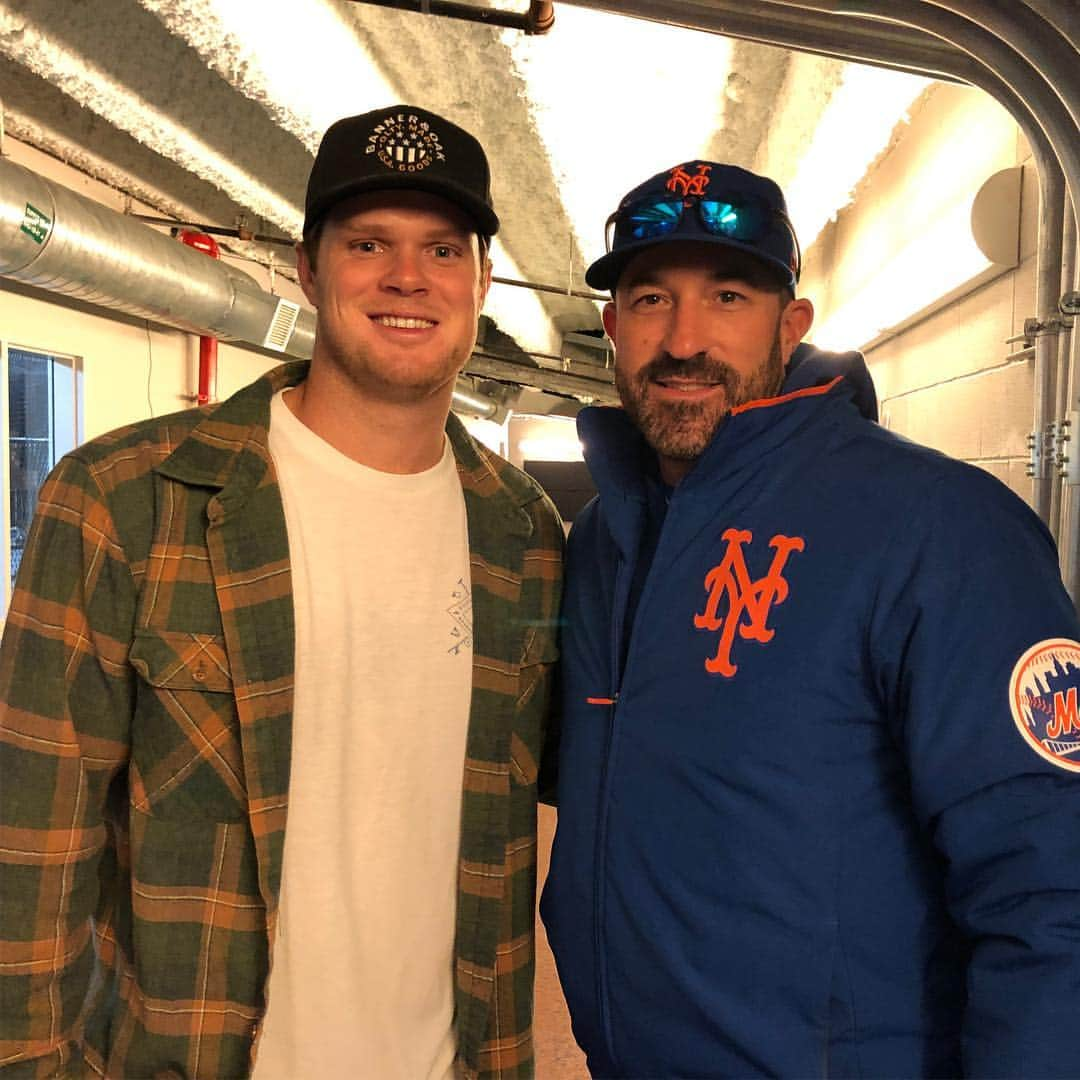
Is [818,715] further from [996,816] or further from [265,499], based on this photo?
[265,499]

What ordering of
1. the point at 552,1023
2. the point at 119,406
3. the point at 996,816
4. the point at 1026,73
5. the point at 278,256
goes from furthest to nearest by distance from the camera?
the point at 278,256
the point at 119,406
the point at 552,1023
the point at 1026,73
the point at 996,816

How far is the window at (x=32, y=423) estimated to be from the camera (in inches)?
132

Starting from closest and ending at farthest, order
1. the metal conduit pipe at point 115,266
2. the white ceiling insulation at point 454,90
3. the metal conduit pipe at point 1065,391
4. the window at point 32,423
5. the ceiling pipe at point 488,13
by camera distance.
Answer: the metal conduit pipe at point 1065,391
the ceiling pipe at point 488,13
the white ceiling insulation at point 454,90
the metal conduit pipe at point 115,266
the window at point 32,423

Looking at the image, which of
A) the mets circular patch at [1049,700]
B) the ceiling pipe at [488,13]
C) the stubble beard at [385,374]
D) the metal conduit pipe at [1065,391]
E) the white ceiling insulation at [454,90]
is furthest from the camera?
the white ceiling insulation at [454,90]

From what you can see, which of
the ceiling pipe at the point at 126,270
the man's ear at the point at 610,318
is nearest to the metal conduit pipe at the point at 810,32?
the man's ear at the point at 610,318

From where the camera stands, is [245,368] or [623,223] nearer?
[623,223]

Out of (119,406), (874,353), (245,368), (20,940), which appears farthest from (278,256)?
(20,940)

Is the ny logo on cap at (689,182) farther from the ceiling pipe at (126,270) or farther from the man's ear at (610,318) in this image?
the ceiling pipe at (126,270)

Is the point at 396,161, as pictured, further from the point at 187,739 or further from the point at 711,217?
the point at 187,739

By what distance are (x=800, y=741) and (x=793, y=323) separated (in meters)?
0.62

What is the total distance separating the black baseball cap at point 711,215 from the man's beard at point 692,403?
0.12 m

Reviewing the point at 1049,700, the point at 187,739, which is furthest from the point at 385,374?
the point at 1049,700

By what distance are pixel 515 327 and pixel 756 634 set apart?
4708 mm

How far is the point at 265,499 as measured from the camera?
1100 millimetres
